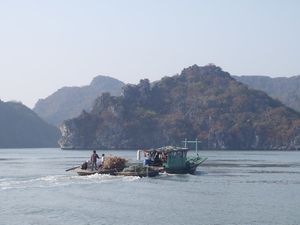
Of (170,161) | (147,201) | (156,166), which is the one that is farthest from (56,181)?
(147,201)

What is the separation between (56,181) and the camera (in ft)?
256

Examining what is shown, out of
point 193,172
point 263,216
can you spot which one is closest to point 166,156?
point 193,172

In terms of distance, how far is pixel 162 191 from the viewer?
2707 inches

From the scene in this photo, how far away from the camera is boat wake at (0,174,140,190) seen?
241ft

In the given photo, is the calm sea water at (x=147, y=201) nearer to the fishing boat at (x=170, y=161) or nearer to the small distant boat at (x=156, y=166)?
the small distant boat at (x=156, y=166)

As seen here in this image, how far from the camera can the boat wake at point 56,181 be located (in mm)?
73438

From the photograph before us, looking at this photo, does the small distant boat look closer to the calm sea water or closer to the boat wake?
the boat wake

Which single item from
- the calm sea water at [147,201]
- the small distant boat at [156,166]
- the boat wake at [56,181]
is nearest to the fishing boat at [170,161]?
the small distant boat at [156,166]

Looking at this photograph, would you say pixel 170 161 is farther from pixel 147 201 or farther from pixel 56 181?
pixel 147 201

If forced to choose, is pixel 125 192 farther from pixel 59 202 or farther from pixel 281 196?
pixel 281 196

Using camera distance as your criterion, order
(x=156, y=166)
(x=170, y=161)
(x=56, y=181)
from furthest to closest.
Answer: (x=156, y=166) → (x=170, y=161) → (x=56, y=181)

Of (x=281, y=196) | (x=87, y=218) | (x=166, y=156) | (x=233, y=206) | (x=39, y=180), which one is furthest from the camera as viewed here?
(x=166, y=156)

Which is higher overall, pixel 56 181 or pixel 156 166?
pixel 156 166

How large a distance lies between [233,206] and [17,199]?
1989 cm
